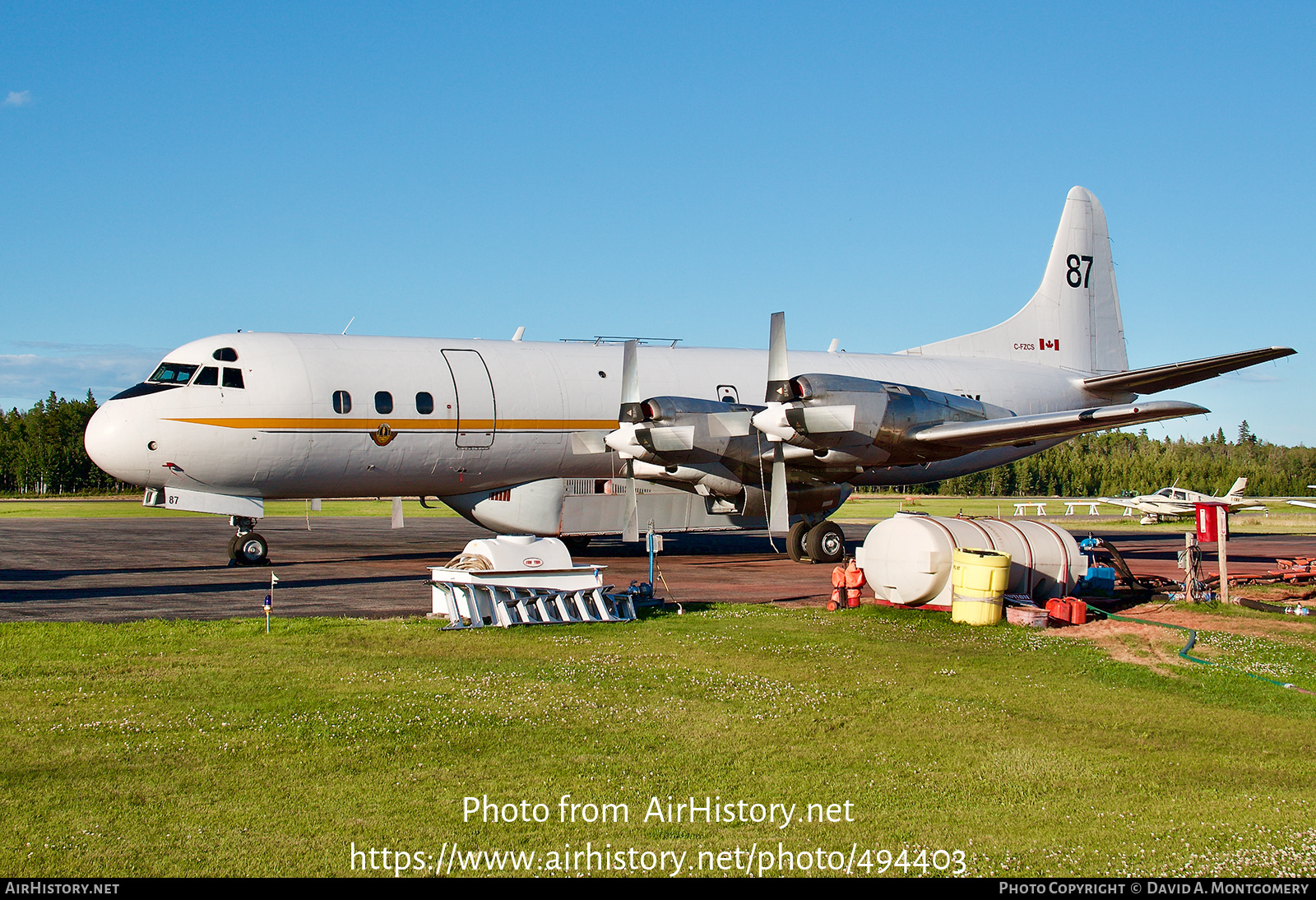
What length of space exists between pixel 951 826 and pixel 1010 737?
2303mm

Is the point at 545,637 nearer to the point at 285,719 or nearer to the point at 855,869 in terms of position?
the point at 285,719

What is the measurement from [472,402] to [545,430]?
1.72 meters

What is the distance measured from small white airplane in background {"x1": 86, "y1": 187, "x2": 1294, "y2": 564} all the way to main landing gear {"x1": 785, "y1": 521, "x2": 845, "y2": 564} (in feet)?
0.15

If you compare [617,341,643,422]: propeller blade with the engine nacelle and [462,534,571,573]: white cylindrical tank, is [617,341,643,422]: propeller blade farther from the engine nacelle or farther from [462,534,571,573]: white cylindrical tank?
[462,534,571,573]: white cylindrical tank

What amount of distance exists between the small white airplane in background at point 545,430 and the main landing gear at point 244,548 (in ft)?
0.12

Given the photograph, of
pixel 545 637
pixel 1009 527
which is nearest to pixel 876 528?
pixel 1009 527

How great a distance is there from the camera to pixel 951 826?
6.15 m

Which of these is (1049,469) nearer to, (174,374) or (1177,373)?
(1177,373)

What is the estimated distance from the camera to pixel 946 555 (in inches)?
571

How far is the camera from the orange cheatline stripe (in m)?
18.8

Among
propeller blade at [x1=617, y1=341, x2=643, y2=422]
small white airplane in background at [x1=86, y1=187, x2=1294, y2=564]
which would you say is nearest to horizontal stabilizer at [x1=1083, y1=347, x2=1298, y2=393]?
small white airplane in background at [x1=86, y1=187, x2=1294, y2=564]

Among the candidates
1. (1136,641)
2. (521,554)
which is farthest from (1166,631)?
(521,554)

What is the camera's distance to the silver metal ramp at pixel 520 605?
1303cm

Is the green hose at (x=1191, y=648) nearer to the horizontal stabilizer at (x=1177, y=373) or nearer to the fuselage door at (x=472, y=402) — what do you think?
the horizontal stabilizer at (x=1177, y=373)
